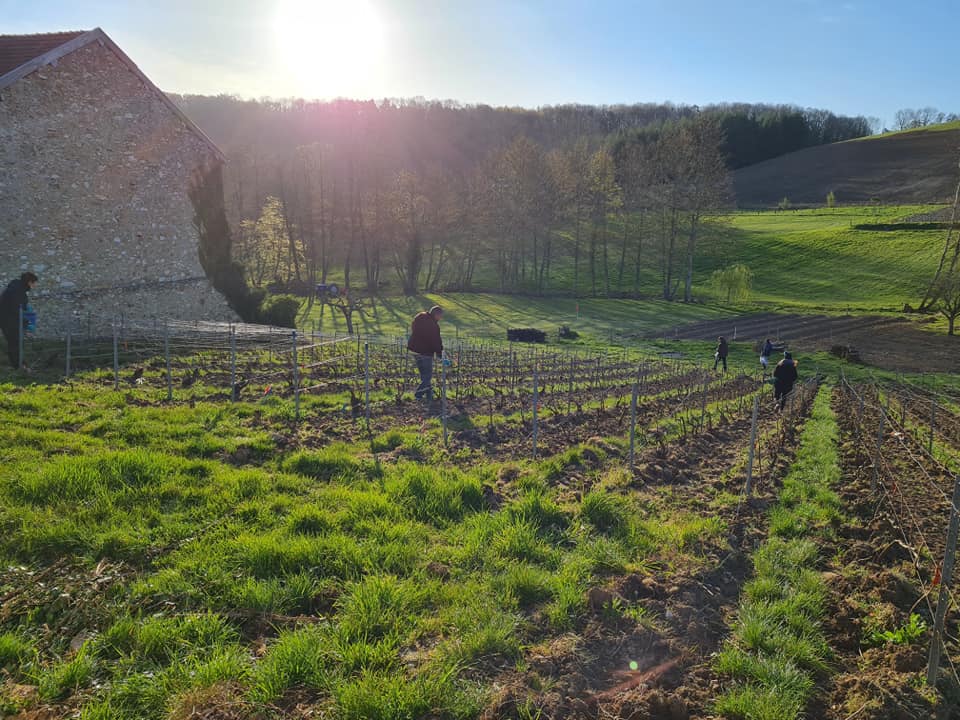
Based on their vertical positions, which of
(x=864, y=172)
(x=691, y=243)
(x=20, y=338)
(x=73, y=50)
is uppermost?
(x=864, y=172)

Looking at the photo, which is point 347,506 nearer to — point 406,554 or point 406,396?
point 406,554

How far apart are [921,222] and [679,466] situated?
253 ft

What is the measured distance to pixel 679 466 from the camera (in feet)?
27.6

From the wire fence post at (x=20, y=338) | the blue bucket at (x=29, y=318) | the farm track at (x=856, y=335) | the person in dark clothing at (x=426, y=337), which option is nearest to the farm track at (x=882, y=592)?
the person in dark clothing at (x=426, y=337)

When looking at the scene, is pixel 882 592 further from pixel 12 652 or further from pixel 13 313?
pixel 13 313

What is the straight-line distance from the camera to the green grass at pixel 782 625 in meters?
3.45

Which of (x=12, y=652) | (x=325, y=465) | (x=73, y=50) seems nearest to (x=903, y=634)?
(x=325, y=465)

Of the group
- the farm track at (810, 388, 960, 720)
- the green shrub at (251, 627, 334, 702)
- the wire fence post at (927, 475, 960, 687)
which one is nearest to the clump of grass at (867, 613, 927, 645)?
the farm track at (810, 388, 960, 720)

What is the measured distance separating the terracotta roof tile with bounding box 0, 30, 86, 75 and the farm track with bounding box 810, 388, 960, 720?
77.8 ft

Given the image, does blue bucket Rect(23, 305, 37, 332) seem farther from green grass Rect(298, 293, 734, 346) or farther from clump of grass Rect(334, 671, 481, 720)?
green grass Rect(298, 293, 734, 346)

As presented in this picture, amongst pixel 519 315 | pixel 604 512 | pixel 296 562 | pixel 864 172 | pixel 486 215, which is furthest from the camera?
pixel 864 172

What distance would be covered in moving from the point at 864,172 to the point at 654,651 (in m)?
112

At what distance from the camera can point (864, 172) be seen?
89562 millimetres

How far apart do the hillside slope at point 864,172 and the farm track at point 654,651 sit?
304ft
